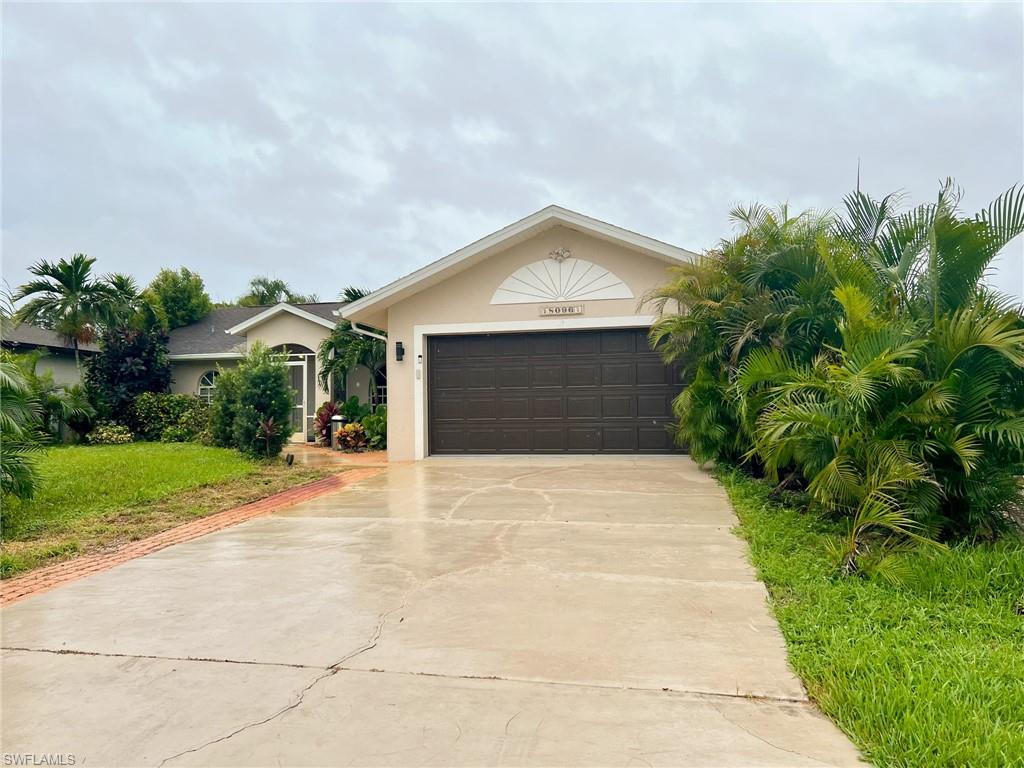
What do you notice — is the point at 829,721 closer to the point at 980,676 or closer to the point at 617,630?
the point at 980,676

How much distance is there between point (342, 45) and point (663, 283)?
7837mm

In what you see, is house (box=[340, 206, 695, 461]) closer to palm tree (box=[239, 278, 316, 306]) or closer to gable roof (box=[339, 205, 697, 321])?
gable roof (box=[339, 205, 697, 321])

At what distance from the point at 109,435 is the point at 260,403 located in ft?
20.8

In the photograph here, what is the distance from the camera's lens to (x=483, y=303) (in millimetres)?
11836

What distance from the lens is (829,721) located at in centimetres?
253

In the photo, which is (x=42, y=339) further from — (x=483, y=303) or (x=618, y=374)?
(x=618, y=374)

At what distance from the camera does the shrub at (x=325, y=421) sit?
49.9 ft

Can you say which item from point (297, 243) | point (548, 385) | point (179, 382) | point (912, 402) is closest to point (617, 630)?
point (912, 402)

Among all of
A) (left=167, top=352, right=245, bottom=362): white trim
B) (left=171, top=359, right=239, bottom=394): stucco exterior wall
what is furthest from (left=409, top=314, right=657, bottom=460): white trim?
(left=171, top=359, right=239, bottom=394): stucco exterior wall

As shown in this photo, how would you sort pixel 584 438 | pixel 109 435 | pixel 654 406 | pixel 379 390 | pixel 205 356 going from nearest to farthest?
pixel 654 406, pixel 584 438, pixel 109 435, pixel 379 390, pixel 205 356

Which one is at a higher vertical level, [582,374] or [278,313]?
[278,313]

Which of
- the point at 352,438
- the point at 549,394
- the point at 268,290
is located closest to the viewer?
the point at 549,394

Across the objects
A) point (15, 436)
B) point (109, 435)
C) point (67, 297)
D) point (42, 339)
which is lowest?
point (109, 435)

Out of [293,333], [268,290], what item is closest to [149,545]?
[293,333]
